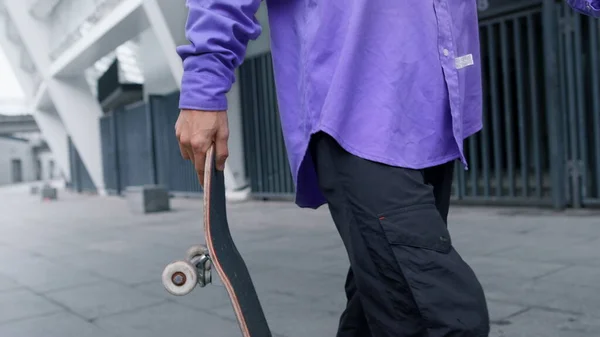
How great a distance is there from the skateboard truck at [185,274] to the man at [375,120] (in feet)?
0.78

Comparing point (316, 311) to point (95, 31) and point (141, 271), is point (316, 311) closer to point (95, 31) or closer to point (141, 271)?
point (141, 271)

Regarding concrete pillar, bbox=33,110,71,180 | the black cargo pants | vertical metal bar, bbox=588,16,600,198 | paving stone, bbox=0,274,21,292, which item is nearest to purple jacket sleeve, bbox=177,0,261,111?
the black cargo pants

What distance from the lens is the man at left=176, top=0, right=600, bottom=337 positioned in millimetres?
1294

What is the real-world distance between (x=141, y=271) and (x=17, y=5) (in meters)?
18.0

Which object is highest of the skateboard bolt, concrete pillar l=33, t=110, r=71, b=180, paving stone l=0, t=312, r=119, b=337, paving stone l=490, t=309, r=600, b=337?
concrete pillar l=33, t=110, r=71, b=180

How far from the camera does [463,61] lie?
1537 millimetres

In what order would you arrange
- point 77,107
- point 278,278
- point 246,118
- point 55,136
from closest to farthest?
point 278,278 → point 246,118 → point 77,107 → point 55,136

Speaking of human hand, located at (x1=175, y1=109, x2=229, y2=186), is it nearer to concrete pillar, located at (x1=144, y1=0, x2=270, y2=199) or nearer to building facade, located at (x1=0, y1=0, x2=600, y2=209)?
building facade, located at (x1=0, y1=0, x2=600, y2=209)

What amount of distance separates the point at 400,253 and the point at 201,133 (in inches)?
22.5

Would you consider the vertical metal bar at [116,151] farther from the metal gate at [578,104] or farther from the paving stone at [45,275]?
the metal gate at [578,104]

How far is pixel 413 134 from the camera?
4.64ft

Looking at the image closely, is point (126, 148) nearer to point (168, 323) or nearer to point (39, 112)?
point (39, 112)

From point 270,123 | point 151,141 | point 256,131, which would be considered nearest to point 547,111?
point 270,123

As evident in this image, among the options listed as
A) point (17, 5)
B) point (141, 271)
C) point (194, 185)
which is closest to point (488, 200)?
point (141, 271)
